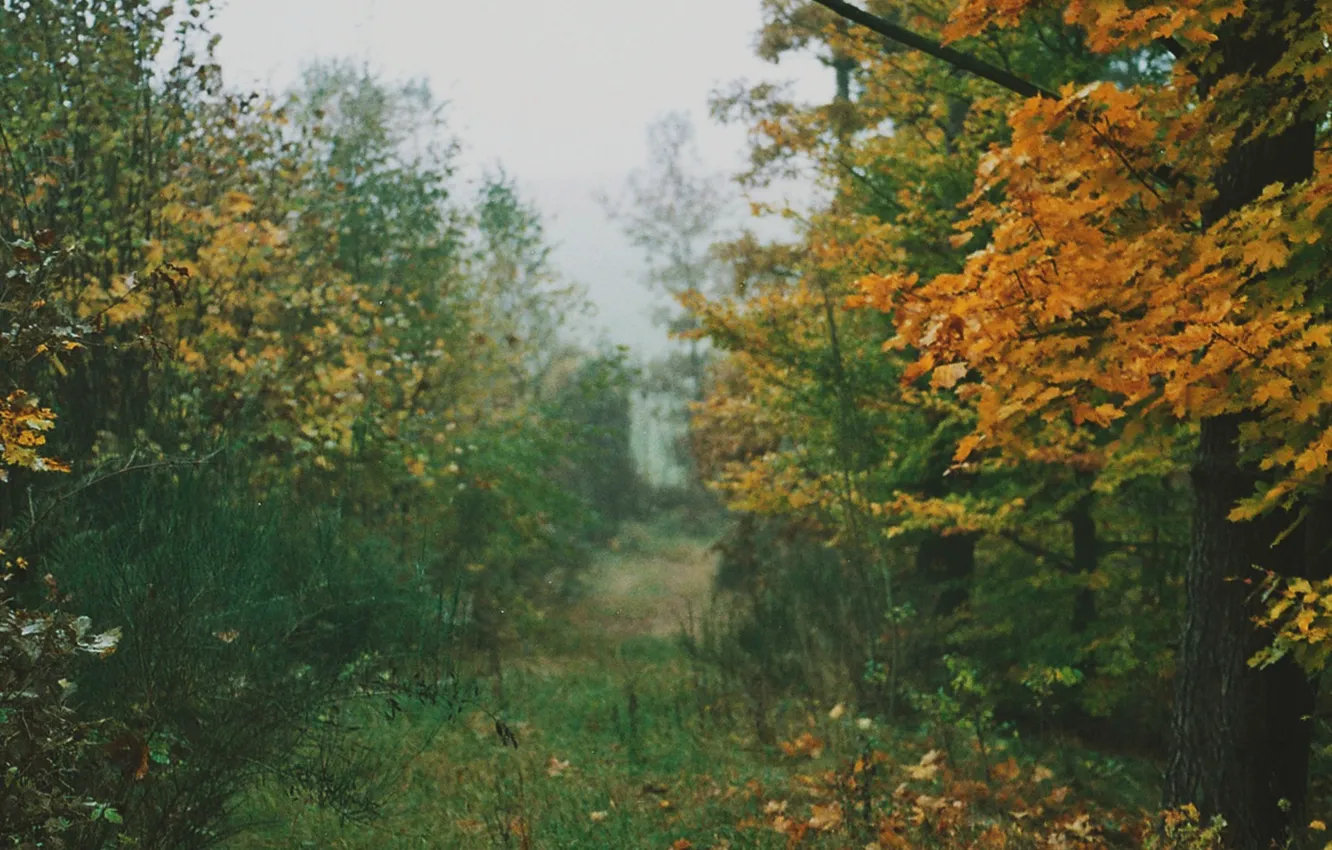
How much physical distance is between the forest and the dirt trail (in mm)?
3005

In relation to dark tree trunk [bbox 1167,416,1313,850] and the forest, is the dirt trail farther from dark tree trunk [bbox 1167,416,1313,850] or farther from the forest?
dark tree trunk [bbox 1167,416,1313,850]

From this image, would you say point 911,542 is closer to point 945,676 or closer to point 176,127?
point 945,676

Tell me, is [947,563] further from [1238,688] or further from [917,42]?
[917,42]

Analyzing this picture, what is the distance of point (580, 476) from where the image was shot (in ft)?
106

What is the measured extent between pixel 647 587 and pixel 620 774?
625 inches

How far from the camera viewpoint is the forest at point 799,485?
4402 mm

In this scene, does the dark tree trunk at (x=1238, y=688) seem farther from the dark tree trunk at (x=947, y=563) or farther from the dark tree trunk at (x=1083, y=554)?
the dark tree trunk at (x=947, y=563)

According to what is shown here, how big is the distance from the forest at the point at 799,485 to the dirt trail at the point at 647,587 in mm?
3005

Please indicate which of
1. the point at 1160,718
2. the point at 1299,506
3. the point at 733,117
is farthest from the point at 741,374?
the point at 1299,506

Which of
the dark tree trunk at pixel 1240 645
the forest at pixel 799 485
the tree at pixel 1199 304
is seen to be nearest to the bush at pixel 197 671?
the forest at pixel 799 485

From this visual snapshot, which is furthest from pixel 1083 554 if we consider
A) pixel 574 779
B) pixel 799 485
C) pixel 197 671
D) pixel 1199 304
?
pixel 197 671

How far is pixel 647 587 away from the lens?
23.5m

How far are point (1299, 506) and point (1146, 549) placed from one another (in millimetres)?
4951

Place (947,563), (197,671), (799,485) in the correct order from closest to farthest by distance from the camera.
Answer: (197,671), (799,485), (947,563)
